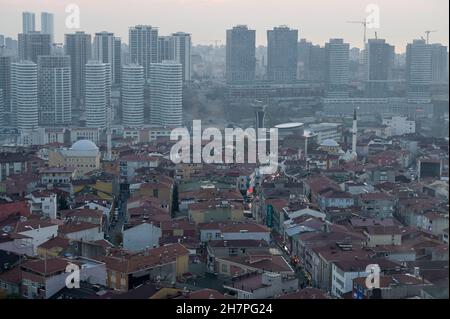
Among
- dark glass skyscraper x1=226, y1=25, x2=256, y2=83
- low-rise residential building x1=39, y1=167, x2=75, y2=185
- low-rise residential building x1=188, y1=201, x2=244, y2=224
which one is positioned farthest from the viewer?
dark glass skyscraper x1=226, y1=25, x2=256, y2=83

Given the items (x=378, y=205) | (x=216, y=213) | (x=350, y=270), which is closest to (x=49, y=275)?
(x=350, y=270)

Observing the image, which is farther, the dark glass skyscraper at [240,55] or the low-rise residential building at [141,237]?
the dark glass skyscraper at [240,55]

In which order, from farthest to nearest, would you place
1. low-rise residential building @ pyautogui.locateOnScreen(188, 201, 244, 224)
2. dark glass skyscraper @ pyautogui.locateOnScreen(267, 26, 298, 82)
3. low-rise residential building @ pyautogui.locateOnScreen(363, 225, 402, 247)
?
dark glass skyscraper @ pyautogui.locateOnScreen(267, 26, 298, 82) → low-rise residential building @ pyautogui.locateOnScreen(188, 201, 244, 224) → low-rise residential building @ pyautogui.locateOnScreen(363, 225, 402, 247)

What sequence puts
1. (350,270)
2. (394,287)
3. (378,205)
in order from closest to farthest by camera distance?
(394,287)
(350,270)
(378,205)

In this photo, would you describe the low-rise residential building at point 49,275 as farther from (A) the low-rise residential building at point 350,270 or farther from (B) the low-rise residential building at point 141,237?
(A) the low-rise residential building at point 350,270

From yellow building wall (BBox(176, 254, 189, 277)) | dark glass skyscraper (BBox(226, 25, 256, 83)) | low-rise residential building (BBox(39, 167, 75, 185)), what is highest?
dark glass skyscraper (BBox(226, 25, 256, 83))

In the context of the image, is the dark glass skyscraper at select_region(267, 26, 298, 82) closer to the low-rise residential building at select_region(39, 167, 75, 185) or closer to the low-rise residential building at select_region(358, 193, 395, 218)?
the low-rise residential building at select_region(39, 167, 75, 185)

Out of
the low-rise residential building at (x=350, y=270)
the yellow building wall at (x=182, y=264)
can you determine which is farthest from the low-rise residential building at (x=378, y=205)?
the yellow building wall at (x=182, y=264)

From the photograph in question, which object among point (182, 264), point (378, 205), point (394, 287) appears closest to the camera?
point (394, 287)

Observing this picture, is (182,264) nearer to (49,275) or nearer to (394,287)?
(49,275)

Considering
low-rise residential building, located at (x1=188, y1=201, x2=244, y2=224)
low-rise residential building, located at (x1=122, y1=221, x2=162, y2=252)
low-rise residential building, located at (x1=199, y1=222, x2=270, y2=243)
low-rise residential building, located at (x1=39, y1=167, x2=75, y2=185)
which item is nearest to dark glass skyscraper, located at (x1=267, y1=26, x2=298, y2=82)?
low-rise residential building, located at (x1=39, y1=167, x2=75, y2=185)

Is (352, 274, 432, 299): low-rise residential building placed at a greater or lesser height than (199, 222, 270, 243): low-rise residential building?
greater
